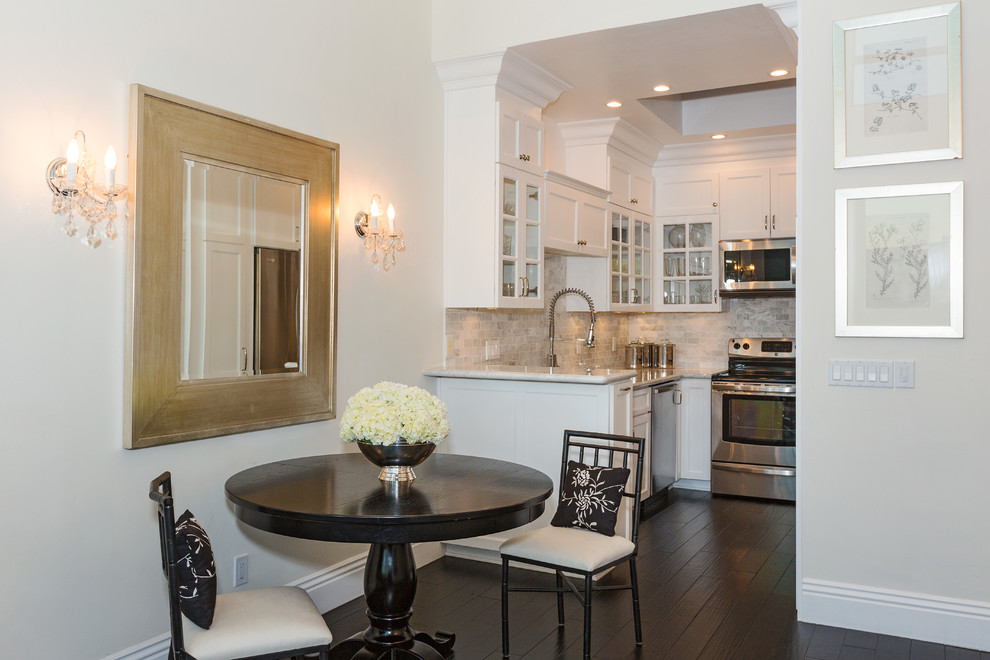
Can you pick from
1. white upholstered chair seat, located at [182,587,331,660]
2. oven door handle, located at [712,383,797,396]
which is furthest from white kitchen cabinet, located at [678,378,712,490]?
white upholstered chair seat, located at [182,587,331,660]

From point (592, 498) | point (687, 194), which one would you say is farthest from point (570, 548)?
point (687, 194)

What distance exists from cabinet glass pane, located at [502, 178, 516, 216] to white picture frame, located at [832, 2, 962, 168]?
1.79 meters

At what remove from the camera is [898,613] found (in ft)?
10.7

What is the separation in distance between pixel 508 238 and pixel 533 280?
0.38 meters

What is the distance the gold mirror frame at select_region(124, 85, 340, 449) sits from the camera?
2.66 meters

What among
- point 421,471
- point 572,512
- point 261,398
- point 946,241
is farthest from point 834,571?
point 261,398

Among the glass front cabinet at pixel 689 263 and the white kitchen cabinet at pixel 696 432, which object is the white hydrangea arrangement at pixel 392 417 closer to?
the white kitchen cabinet at pixel 696 432

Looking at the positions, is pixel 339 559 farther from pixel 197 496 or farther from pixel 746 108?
pixel 746 108

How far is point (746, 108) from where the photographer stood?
237 inches

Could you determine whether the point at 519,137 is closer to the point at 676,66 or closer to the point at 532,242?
the point at 532,242

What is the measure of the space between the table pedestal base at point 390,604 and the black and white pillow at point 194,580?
71 centimetres

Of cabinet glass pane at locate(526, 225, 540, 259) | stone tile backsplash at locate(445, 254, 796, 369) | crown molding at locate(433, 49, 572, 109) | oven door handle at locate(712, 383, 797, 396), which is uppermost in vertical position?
crown molding at locate(433, 49, 572, 109)

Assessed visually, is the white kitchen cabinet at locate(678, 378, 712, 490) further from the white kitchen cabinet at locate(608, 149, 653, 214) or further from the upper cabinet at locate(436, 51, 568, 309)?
the upper cabinet at locate(436, 51, 568, 309)

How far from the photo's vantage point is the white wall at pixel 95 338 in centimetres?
236
